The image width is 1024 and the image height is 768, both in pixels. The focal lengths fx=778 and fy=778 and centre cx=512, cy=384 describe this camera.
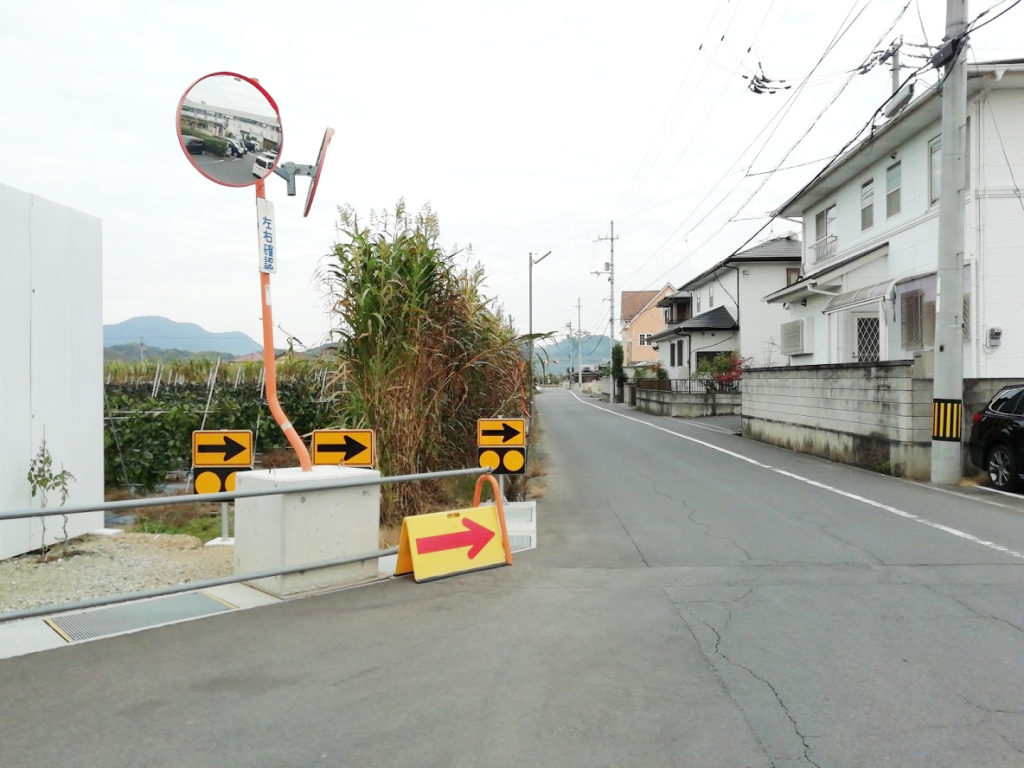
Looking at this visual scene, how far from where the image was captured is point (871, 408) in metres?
15.2

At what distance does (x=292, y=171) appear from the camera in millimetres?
6211

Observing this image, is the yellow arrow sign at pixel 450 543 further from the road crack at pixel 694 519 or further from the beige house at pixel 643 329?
the beige house at pixel 643 329

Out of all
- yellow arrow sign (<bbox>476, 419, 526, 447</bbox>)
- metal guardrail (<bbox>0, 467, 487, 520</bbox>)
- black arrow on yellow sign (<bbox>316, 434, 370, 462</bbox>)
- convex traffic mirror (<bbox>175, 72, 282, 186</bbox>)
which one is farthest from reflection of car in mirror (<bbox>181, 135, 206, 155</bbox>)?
yellow arrow sign (<bbox>476, 419, 526, 447</bbox>)

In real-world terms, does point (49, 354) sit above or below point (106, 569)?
above

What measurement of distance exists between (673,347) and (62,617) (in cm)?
4510

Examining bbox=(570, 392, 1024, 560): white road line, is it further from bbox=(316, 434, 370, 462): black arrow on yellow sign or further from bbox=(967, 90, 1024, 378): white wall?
bbox=(316, 434, 370, 462): black arrow on yellow sign

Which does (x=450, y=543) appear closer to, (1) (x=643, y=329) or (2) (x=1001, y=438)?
(2) (x=1001, y=438)

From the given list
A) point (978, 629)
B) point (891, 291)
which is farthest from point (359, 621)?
point (891, 291)

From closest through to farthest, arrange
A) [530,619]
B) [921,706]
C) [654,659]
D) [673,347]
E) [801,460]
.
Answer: [921,706] < [654,659] < [530,619] < [801,460] < [673,347]

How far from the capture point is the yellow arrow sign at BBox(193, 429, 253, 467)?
25.5 feet

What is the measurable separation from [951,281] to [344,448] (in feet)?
34.3

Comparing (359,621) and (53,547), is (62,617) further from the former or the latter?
(53,547)

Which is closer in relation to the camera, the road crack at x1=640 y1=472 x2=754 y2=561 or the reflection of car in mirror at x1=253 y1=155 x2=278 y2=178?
the reflection of car in mirror at x1=253 y1=155 x2=278 y2=178

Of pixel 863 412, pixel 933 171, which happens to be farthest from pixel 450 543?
pixel 933 171
